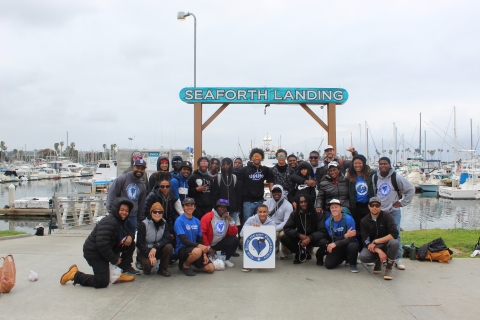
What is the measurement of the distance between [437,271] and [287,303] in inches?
114

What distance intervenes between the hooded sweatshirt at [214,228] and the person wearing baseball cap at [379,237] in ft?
6.89

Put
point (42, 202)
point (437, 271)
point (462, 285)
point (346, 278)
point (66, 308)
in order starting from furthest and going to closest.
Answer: point (42, 202)
point (437, 271)
point (346, 278)
point (462, 285)
point (66, 308)

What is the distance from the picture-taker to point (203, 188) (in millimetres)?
7016

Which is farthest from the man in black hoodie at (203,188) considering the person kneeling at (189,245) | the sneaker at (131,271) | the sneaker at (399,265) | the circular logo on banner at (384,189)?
the sneaker at (399,265)

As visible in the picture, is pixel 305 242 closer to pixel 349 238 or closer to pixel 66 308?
pixel 349 238

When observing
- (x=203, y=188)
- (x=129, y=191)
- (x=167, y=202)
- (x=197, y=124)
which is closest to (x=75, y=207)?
(x=197, y=124)

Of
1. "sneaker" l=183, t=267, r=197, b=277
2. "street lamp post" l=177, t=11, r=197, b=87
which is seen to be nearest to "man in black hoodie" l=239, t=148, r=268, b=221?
"sneaker" l=183, t=267, r=197, b=277

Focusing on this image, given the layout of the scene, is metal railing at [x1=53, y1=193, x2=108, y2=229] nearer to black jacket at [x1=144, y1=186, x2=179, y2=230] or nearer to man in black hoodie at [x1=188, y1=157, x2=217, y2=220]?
man in black hoodie at [x1=188, y1=157, x2=217, y2=220]

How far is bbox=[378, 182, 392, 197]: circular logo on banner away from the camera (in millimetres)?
6266

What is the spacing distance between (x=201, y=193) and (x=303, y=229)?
1.91m

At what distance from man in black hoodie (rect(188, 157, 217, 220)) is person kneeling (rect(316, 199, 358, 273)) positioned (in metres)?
2.13

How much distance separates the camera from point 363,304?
466 centimetres

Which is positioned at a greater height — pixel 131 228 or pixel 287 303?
pixel 131 228

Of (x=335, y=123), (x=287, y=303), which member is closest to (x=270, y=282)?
(x=287, y=303)
